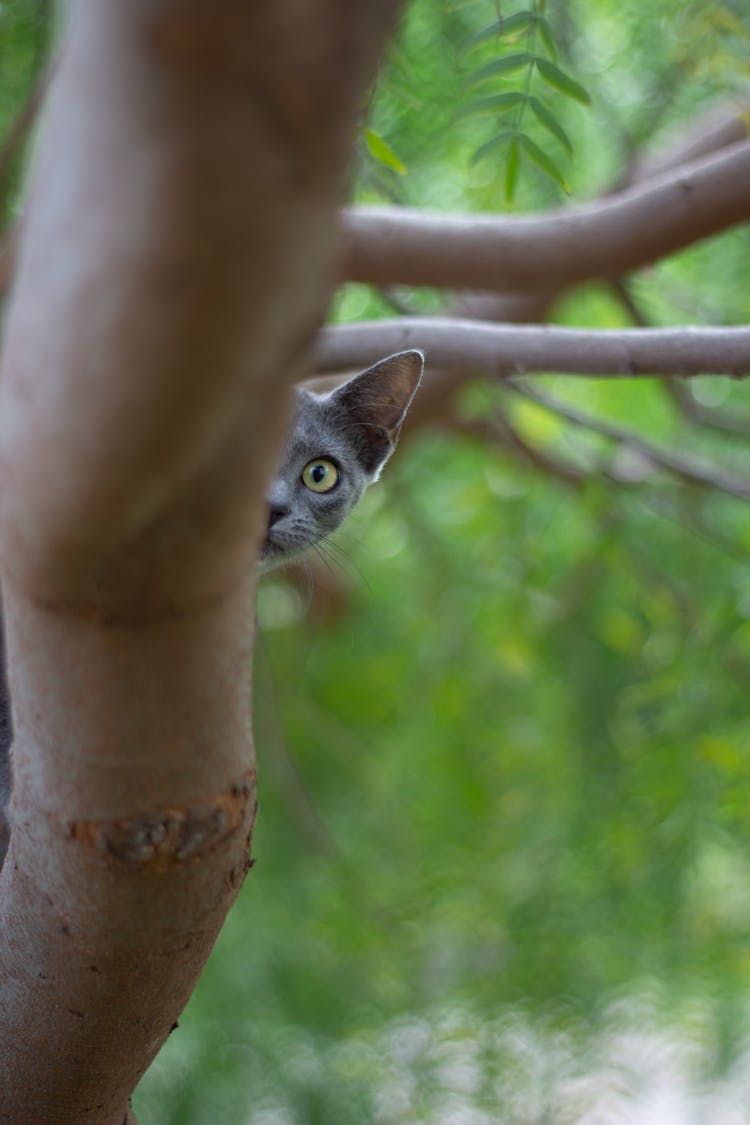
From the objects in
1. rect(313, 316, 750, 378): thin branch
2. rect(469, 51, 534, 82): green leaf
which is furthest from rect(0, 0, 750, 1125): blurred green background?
rect(469, 51, 534, 82): green leaf

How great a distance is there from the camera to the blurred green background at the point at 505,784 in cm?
224

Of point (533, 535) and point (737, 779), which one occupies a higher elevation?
point (533, 535)

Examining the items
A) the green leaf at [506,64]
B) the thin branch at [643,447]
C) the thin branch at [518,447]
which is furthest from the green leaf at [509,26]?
the thin branch at [518,447]

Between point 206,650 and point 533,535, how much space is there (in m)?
2.04

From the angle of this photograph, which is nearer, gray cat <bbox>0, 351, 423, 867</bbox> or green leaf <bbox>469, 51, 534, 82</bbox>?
green leaf <bbox>469, 51, 534, 82</bbox>

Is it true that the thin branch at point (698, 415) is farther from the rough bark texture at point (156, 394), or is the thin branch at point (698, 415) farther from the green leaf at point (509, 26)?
the rough bark texture at point (156, 394)

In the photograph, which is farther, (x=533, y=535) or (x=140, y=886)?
(x=533, y=535)

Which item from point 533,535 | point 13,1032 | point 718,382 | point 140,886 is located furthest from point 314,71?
point 718,382

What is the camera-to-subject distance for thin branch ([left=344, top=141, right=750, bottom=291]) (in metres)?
1.53

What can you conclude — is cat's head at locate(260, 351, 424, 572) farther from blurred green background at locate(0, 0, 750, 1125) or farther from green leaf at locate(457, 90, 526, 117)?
blurred green background at locate(0, 0, 750, 1125)

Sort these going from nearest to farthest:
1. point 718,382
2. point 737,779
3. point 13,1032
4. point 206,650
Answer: point 206,650
point 13,1032
point 737,779
point 718,382

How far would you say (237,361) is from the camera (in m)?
0.46

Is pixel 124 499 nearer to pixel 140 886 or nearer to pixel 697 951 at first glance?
pixel 140 886

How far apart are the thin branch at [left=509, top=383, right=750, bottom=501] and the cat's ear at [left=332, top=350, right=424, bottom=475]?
0.20 m
